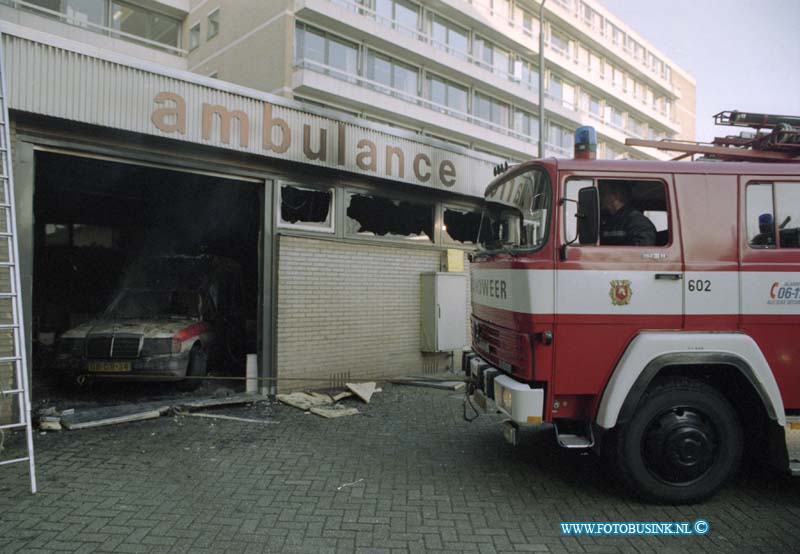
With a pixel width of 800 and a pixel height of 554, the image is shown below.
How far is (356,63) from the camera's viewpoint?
2683 centimetres

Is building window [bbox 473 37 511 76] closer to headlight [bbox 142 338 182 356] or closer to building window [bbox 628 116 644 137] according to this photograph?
building window [bbox 628 116 644 137]

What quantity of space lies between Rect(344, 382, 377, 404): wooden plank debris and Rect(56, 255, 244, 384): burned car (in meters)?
2.47

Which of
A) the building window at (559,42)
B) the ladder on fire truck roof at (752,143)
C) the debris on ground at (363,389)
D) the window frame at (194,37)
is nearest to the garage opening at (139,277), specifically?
the debris on ground at (363,389)

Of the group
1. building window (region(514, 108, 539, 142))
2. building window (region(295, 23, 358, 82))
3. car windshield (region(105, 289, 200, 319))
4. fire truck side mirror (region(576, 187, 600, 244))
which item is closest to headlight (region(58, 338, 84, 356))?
car windshield (region(105, 289, 200, 319))

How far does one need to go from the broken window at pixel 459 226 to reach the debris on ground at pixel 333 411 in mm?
4312

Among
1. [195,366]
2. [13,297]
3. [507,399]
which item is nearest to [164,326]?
[195,366]

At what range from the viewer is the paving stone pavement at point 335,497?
3.63 metres

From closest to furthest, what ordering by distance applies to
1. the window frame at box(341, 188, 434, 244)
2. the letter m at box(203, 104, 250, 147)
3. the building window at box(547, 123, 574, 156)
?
the letter m at box(203, 104, 250, 147)
the window frame at box(341, 188, 434, 244)
the building window at box(547, 123, 574, 156)

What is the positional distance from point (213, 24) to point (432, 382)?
27718mm

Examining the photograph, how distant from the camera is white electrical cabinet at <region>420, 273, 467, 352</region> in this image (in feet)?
31.6

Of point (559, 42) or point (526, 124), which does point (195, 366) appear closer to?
point (526, 124)

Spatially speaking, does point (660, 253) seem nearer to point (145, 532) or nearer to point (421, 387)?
point (145, 532)

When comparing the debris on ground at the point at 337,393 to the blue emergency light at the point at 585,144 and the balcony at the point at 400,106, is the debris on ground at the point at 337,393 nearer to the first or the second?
the blue emergency light at the point at 585,144

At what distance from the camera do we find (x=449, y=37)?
32.6 metres
